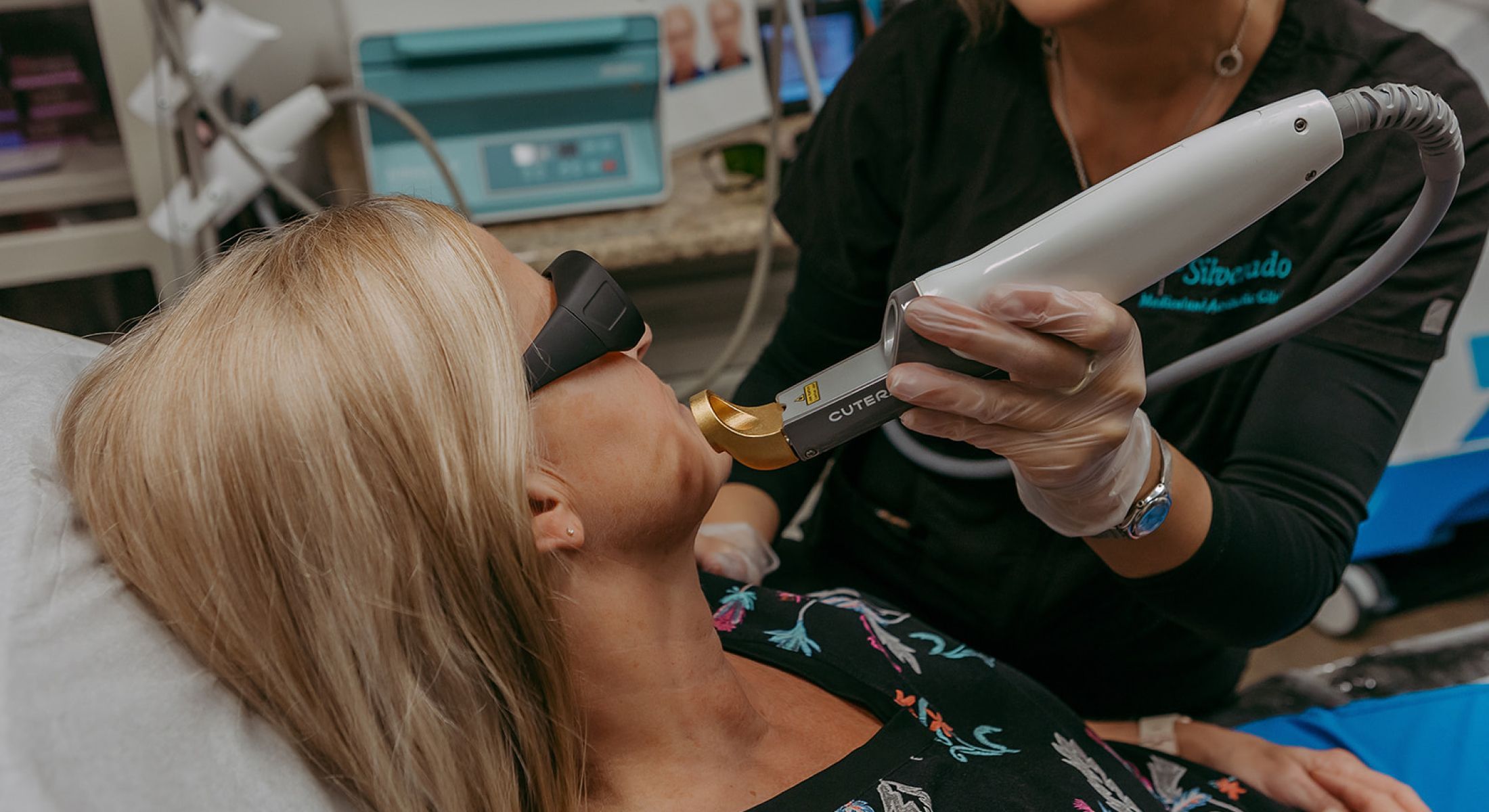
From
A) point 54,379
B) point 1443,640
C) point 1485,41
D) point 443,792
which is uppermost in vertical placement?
point 1485,41

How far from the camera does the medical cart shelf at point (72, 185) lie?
1.44 m

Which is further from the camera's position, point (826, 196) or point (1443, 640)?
point (1443, 640)

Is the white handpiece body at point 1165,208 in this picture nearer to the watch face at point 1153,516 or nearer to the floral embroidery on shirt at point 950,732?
the watch face at point 1153,516

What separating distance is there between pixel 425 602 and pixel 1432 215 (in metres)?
0.74

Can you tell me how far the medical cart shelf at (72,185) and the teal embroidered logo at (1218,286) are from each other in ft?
4.76

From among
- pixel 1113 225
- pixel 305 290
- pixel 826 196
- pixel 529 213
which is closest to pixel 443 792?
pixel 305 290

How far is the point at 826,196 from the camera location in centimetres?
113

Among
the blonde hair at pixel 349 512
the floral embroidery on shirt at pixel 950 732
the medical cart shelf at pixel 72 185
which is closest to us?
the blonde hair at pixel 349 512

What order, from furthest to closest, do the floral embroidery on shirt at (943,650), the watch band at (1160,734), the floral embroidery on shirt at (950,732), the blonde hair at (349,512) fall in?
the watch band at (1160,734) → the floral embroidery on shirt at (943,650) → the floral embroidery on shirt at (950,732) → the blonde hair at (349,512)

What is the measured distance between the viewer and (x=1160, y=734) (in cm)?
107

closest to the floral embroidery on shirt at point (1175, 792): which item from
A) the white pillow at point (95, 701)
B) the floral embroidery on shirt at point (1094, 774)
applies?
the floral embroidery on shirt at point (1094, 774)

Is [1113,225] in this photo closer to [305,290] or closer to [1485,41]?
[305,290]

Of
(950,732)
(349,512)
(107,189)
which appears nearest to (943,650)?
(950,732)

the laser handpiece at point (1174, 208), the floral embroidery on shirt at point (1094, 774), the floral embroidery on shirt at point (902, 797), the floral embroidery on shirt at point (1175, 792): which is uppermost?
the laser handpiece at point (1174, 208)
